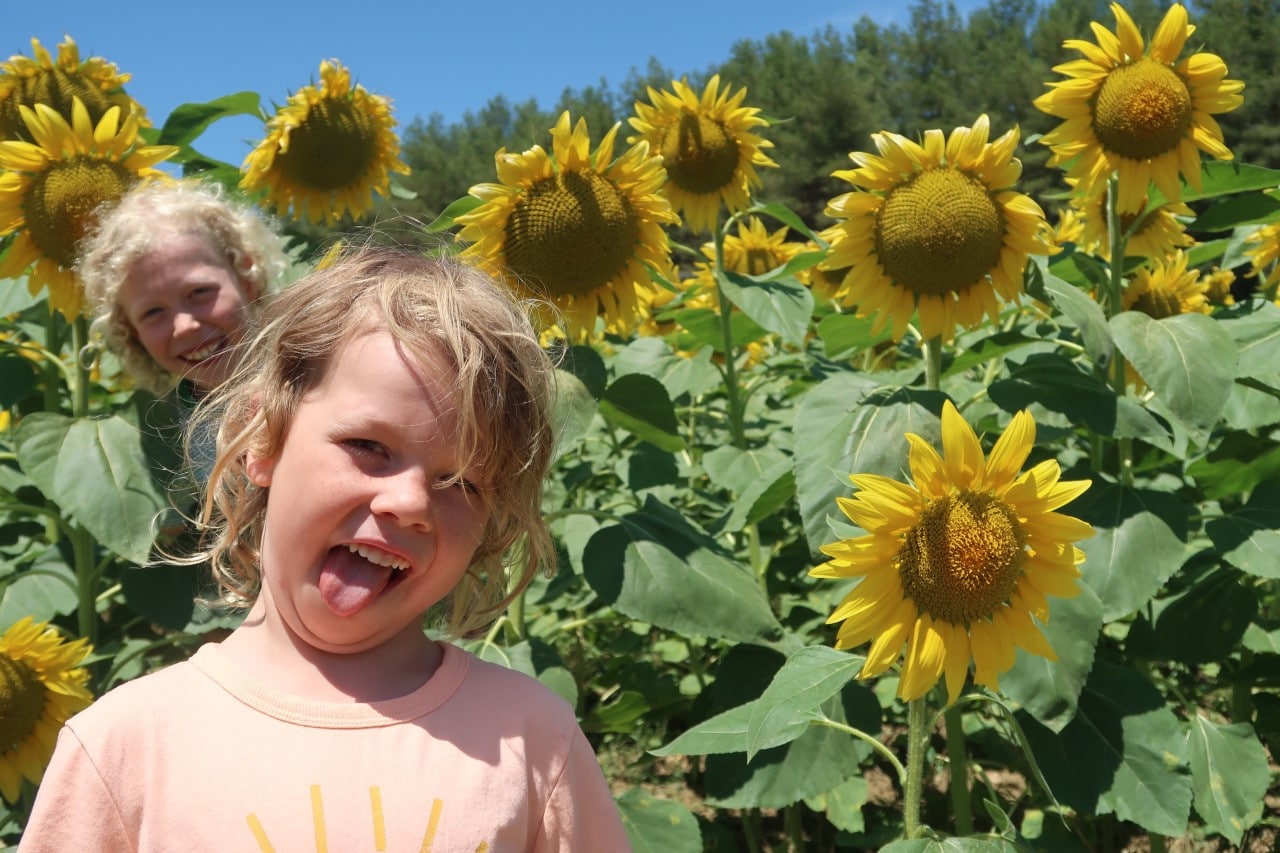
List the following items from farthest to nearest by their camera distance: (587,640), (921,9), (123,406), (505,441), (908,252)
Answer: (921,9)
(587,640)
(123,406)
(908,252)
(505,441)

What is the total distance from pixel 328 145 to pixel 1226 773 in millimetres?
2691

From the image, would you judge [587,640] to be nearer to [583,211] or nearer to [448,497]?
[583,211]

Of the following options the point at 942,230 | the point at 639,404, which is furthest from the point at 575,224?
the point at 942,230

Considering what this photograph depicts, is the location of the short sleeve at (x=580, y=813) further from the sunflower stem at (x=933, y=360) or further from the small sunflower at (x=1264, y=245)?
the small sunflower at (x=1264, y=245)

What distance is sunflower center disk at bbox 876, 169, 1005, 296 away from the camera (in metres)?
2.44

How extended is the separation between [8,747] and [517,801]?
1.64m

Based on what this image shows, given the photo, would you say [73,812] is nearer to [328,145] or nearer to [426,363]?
[426,363]

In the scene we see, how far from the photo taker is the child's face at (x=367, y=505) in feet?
4.54

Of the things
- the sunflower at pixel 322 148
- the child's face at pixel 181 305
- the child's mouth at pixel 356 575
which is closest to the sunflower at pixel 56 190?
the child's face at pixel 181 305

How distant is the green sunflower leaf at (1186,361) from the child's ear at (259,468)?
1633mm

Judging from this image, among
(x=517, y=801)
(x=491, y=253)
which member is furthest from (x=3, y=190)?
(x=517, y=801)

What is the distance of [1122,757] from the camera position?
2301 millimetres

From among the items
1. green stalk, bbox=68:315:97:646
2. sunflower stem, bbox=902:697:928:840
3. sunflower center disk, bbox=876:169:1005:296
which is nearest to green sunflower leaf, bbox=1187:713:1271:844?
sunflower stem, bbox=902:697:928:840

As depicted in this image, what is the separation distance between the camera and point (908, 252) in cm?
248
